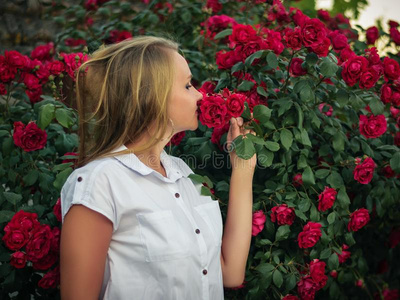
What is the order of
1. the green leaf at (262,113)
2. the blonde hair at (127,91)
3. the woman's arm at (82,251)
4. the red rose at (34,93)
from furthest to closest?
the red rose at (34,93), the green leaf at (262,113), the blonde hair at (127,91), the woman's arm at (82,251)

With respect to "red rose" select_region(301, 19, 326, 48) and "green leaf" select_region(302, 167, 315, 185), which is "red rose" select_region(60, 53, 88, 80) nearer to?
"red rose" select_region(301, 19, 326, 48)

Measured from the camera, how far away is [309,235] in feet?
5.37

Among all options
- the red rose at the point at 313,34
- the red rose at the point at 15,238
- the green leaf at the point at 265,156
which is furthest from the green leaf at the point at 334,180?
the red rose at the point at 15,238

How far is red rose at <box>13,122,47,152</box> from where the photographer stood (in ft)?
5.82

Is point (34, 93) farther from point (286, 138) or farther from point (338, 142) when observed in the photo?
point (338, 142)

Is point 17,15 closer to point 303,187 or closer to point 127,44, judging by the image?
point 127,44

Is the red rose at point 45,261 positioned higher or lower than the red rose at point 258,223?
lower

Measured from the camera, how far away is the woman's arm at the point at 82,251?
4.02ft

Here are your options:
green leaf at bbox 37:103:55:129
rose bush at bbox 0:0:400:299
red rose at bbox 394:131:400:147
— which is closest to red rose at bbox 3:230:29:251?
rose bush at bbox 0:0:400:299

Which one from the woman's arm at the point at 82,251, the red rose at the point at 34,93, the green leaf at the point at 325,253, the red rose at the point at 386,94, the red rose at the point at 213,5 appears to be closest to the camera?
the woman's arm at the point at 82,251

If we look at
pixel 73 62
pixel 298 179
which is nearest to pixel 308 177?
pixel 298 179

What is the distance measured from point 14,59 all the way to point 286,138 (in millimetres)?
1225

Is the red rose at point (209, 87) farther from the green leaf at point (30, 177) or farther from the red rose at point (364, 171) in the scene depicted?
the green leaf at point (30, 177)

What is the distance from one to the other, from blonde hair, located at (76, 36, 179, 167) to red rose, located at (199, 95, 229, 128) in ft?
0.39
